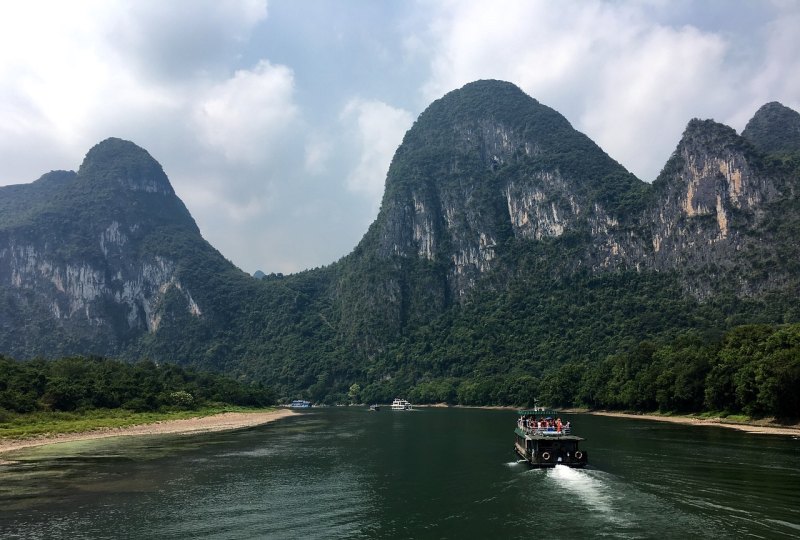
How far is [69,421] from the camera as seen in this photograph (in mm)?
62906

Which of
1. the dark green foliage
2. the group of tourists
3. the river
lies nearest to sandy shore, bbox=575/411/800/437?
the dark green foliage

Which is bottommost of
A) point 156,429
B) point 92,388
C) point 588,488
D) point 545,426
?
point 156,429

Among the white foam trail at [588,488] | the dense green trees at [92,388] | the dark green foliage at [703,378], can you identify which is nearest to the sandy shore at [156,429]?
the dense green trees at [92,388]

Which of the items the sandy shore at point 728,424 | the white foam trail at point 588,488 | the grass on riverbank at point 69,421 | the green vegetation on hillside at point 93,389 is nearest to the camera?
the white foam trail at point 588,488

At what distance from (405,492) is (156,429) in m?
49.1

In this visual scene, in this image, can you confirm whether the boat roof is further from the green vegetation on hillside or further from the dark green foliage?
the green vegetation on hillside

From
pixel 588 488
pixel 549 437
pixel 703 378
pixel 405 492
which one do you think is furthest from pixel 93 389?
pixel 703 378

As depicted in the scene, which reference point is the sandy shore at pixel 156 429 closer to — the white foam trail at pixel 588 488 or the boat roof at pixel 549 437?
the boat roof at pixel 549 437

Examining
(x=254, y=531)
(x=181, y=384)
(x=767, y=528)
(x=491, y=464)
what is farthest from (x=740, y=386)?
(x=181, y=384)

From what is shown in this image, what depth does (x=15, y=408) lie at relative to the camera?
198ft

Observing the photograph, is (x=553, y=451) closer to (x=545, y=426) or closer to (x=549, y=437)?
(x=549, y=437)

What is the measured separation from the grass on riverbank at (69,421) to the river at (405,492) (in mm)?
8479

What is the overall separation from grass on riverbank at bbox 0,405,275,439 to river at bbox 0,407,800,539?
8.48 meters

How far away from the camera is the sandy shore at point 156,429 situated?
48841 mm
